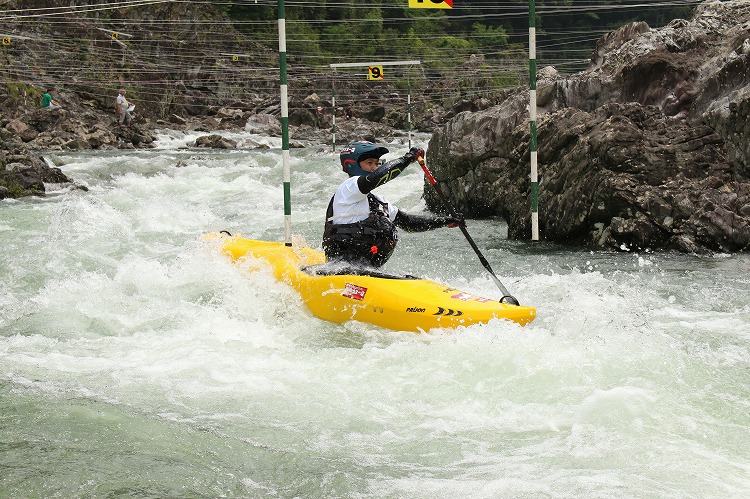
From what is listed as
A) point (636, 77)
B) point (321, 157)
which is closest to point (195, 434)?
point (636, 77)

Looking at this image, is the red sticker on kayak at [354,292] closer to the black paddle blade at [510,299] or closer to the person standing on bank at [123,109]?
the black paddle blade at [510,299]

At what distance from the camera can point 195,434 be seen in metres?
3.40

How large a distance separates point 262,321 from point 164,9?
1071 inches

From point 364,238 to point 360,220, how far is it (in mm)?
128

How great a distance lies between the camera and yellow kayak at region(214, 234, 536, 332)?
482 centimetres

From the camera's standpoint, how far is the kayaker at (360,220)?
18.3 feet

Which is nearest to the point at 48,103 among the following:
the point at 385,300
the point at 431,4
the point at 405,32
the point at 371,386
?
the point at 431,4

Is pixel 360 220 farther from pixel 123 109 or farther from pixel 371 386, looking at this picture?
pixel 123 109

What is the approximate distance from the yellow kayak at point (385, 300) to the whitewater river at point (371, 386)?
9 cm

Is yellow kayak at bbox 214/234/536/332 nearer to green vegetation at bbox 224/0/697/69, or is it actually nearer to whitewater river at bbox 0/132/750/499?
whitewater river at bbox 0/132/750/499

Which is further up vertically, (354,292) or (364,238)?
(364,238)

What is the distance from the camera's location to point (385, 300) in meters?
5.14

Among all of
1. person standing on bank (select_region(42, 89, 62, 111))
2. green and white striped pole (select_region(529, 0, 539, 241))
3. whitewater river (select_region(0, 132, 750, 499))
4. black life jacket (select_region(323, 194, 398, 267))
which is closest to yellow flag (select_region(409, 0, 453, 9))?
green and white striped pole (select_region(529, 0, 539, 241))

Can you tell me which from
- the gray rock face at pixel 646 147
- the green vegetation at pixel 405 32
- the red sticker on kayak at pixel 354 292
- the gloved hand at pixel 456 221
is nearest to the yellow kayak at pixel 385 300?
the red sticker on kayak at pixel 354 292
